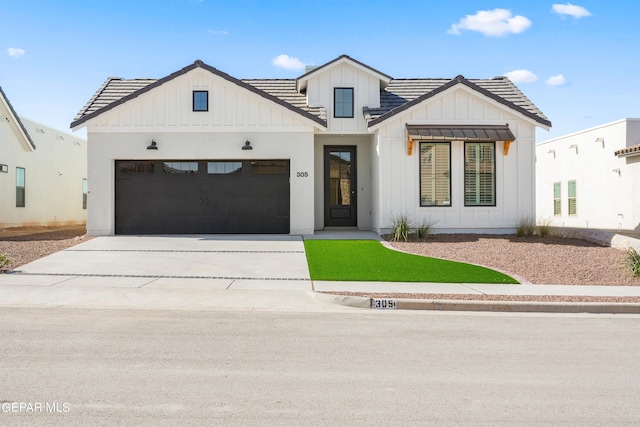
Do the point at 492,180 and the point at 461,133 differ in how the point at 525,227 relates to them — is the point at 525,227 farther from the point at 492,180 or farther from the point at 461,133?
the point at 461,133

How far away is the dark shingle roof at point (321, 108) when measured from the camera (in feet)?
57.1

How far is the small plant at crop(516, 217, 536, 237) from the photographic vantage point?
17141 millimetres

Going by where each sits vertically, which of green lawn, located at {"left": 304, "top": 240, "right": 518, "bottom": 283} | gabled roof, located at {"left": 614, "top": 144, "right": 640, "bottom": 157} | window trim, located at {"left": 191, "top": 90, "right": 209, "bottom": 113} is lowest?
green lawn, located at {"left": 304, "top": 240, "right": 518, "bottom": 283}

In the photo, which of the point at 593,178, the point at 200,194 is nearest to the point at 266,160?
the point at 200,194

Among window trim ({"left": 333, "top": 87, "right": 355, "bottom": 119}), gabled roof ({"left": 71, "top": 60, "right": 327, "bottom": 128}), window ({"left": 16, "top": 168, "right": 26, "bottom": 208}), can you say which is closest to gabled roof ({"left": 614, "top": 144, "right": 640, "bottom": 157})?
window trim ({"left": 333, "top": 87, "right": 355, "bottom": 119})

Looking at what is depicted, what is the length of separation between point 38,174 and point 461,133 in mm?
19910

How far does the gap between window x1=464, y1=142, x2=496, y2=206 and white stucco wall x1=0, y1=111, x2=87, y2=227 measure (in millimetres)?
18676

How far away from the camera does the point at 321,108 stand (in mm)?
19141

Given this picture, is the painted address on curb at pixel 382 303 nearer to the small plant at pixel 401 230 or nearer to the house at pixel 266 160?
the small plant at pixel 401 230

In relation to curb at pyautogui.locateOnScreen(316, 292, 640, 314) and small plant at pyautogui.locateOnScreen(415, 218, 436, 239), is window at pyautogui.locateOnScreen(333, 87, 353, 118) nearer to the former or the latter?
small plant at pyautogui.locateOnScreen(415, 218, 436, 239)

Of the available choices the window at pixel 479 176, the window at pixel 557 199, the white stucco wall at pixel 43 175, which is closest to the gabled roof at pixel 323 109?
the window at pixel 479 176

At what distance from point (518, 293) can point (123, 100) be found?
43.9ft

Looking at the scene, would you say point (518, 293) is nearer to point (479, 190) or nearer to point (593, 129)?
point (479, 190)

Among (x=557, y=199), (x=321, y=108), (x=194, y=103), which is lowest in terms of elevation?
(x=557, y=199)
